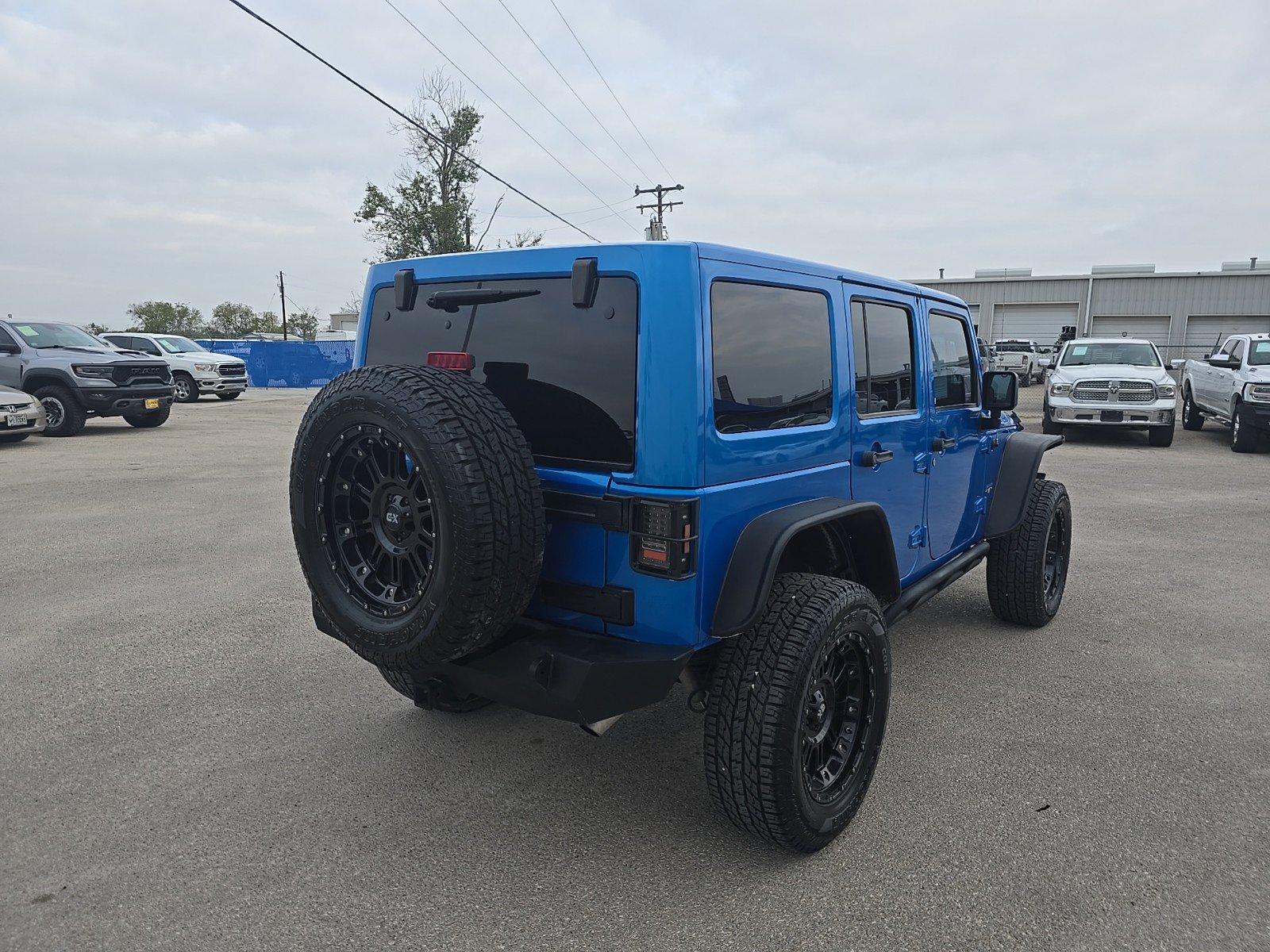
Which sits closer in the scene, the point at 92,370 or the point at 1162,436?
the point at 1162,436

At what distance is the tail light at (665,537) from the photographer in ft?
7.98

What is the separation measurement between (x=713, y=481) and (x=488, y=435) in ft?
2.23

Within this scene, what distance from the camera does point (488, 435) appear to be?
241cm

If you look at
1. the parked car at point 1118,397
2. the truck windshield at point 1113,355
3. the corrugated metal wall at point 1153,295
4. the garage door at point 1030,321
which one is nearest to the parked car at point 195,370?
the parked car at point 1118,397

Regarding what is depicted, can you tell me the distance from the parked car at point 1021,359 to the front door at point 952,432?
2490 cm

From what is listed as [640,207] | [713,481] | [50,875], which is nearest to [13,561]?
[50,875]

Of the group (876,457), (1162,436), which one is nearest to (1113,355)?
(1162,436)

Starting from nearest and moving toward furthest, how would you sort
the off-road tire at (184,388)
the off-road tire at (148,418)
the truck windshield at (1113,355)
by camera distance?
the truck windshield at (1113,355)
the off-road tire at (148,418)
the off-road tire at (184,388)

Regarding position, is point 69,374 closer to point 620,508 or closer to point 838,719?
point 620,508

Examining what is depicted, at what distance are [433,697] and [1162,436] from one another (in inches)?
565

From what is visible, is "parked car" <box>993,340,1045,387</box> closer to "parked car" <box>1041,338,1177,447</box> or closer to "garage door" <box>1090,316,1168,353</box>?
"garage door" <box>1090,316,1168,353</box>

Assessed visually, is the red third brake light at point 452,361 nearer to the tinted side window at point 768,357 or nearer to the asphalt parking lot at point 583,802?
the tinted side window at point 768,357

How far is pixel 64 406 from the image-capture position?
13.9m

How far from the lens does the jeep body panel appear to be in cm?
248
